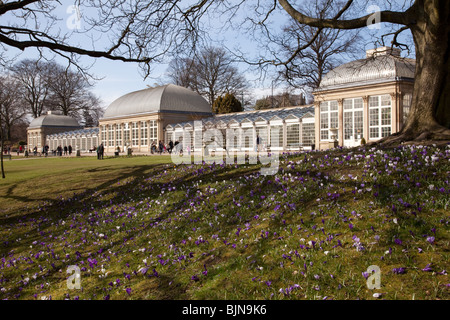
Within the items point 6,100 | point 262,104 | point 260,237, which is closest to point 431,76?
point 260,237

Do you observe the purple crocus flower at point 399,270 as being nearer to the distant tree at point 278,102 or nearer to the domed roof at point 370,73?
the domed roof at point 370,73

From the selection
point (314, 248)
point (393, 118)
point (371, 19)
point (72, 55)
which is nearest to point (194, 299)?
point (314, 248)

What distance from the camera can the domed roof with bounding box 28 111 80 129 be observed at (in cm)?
7538

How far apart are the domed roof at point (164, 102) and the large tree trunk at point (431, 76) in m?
43.4

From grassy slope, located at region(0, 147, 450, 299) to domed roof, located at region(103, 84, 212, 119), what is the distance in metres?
42.5

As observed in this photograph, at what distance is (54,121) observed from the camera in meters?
76.1

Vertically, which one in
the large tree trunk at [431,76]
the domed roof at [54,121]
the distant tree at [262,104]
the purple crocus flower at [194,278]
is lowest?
the purple crocus flower at [194,278]

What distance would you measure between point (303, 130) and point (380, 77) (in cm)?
825

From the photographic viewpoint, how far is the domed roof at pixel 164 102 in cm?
5159

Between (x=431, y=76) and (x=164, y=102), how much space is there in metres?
44.7

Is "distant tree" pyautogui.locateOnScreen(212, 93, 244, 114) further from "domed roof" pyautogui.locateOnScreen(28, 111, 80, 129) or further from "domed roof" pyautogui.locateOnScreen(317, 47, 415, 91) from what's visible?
"domed roof" pyautogui.locateOnScreen(28, 111, 80, 129)

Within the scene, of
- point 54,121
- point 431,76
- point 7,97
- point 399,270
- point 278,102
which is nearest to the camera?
point 399,270

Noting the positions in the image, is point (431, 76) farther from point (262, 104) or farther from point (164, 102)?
point (262, 104)

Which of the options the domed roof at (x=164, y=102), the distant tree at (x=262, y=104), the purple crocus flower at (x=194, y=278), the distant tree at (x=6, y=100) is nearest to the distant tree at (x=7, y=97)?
the distant tree at (x=6, y=100)
